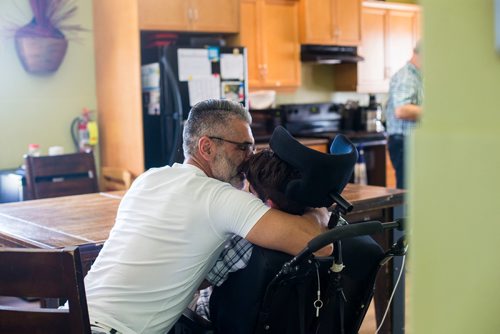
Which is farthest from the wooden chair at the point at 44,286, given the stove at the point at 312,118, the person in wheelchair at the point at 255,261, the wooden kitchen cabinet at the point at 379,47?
the wooden kitchen cabinet at the point at 379,47

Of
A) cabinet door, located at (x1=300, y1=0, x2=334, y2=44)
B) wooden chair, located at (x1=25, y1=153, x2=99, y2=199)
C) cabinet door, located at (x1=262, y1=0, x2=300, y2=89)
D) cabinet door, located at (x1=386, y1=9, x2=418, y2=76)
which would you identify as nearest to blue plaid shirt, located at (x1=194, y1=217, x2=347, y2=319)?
wooden chair, located at (x1=25, y1=153, x2=99, y2=199)

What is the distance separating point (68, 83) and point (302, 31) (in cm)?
219

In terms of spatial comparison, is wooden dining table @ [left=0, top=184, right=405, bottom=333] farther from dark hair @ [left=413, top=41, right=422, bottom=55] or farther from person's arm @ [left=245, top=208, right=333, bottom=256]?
dark hair @ [left=413, top=41, right=422, bottom=55]

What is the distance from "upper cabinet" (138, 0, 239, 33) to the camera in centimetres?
480

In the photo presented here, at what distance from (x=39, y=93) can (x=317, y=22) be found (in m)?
2.58

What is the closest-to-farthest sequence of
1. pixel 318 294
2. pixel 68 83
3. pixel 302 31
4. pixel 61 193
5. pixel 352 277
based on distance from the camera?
1. pixel 318 294
2. pixel 352 277
3. pixel 61 193
4. pixel 68 83
5. pixel 302 31

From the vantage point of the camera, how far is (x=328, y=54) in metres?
6.16

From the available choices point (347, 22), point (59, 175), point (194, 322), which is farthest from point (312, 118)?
point (194, 322)

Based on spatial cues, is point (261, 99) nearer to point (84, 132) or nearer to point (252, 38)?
point (252, 38)

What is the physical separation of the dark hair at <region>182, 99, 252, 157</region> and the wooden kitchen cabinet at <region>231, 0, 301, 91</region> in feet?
12.0

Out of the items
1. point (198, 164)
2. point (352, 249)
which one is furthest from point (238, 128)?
point (352, 249)

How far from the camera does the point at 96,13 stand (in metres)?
5.14

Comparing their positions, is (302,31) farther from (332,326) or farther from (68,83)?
(332,326)

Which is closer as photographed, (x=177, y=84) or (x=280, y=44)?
(x=177, y=84)
